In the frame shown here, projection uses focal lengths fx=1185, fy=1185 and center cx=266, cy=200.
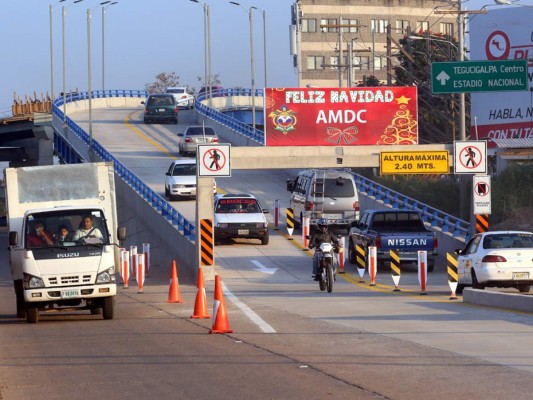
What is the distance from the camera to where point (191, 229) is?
39281 millimetres

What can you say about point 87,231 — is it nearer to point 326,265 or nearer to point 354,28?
point 326,265

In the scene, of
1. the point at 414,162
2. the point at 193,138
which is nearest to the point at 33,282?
the point at 414,162

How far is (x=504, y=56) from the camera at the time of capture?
181ft

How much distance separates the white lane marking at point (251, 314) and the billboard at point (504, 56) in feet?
93.5

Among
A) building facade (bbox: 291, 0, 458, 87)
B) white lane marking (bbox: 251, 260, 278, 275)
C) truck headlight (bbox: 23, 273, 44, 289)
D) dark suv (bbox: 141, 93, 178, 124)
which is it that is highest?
building facade (bbox: 291, 0, 458, 87)

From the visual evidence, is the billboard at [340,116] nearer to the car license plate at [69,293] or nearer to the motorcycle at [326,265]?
the motorcycle at [326,265]

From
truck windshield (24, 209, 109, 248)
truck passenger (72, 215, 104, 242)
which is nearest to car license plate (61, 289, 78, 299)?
truck windshield (24, 209, 109, 248)

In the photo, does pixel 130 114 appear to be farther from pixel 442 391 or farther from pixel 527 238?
pixel 442 391

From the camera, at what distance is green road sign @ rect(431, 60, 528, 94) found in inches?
1404

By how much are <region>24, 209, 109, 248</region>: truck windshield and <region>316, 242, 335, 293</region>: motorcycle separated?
265 inches

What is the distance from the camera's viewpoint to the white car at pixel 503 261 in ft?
82.1

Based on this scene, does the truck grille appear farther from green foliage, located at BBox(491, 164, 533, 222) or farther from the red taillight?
green foliage, located at BBox(491, 164, 533, 222)

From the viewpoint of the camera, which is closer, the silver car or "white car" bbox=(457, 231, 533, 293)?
"white car" bbox=(457, 231, 533, 293)

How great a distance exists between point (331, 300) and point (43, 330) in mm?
7105
